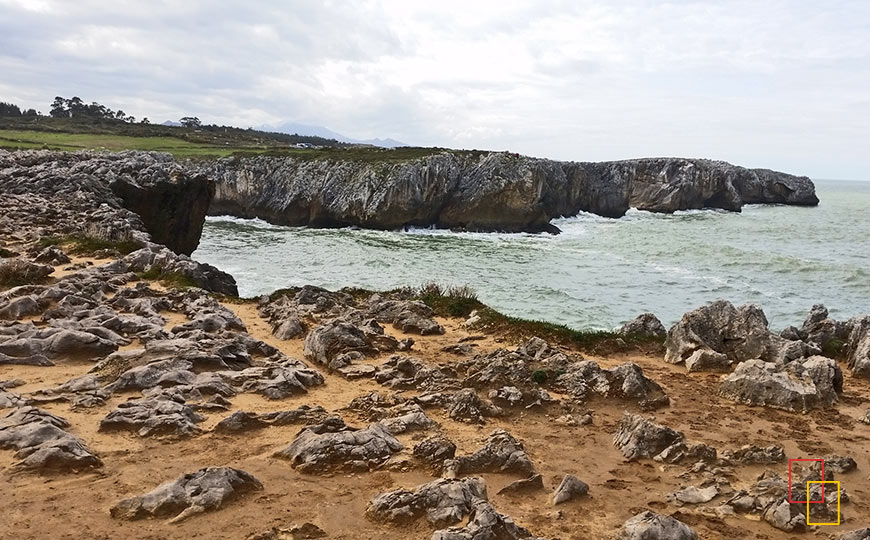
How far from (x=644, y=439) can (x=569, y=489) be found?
7.75 ft

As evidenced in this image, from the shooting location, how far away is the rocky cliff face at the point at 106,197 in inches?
1032

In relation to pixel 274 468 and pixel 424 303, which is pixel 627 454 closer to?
pixel 274 468

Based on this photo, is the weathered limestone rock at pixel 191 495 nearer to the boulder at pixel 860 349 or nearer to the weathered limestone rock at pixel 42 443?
the weathered limestone rock at pixel 42 443

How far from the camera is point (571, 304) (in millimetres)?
29031

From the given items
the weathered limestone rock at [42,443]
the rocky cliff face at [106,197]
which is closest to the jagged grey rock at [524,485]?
the weathered limestone rock at [42,443]

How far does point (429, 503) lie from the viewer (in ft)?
23.2

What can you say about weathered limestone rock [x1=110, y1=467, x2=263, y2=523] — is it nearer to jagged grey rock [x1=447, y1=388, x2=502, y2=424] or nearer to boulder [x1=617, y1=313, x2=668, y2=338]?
jagged grey rock [x1=447, y1=388, x2=502, y2=424]

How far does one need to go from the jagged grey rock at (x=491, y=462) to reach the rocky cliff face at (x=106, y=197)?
20733 millimetres

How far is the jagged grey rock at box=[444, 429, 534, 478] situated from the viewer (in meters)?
8.40

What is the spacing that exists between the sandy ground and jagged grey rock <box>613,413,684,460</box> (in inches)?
8.7

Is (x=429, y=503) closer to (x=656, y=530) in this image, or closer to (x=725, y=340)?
(x=656, y=530)

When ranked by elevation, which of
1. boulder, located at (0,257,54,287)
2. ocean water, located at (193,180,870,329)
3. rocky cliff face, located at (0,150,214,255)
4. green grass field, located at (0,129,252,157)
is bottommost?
ocean water, located at (193,180,870,329)

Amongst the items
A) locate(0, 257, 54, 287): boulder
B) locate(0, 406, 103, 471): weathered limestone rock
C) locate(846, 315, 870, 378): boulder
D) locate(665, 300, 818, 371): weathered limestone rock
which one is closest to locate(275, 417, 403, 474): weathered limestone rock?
locate(0, 406, 103, 471): weathered limestone rock

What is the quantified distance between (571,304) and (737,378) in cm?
1640
